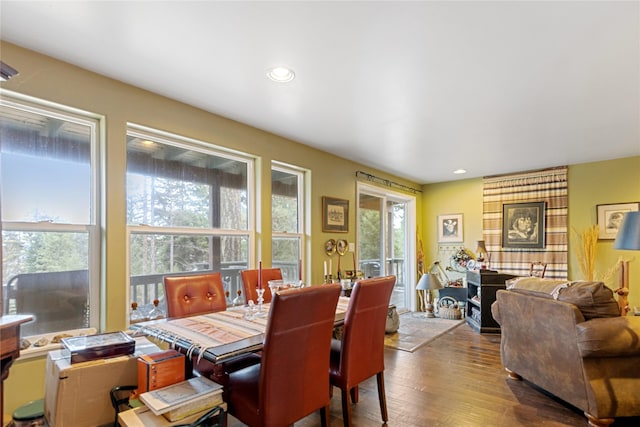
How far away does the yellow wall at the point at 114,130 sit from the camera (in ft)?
6.94

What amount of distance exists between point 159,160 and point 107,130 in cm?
51

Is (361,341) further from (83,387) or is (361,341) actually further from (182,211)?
(182,211)

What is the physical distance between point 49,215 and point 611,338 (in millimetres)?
3765

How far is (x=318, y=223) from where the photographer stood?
Answer: 434 centimetres

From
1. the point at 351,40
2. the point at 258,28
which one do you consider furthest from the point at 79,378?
the point at 351,40

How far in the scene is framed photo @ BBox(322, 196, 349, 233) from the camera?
4.43 metres

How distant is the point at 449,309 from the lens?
5.62m

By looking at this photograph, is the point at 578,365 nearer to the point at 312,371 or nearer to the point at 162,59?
the point at 312,371

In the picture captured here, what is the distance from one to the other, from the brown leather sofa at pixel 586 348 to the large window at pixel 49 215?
3.28 m

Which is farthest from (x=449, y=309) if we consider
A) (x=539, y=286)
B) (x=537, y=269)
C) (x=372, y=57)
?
(x=372, y=57)

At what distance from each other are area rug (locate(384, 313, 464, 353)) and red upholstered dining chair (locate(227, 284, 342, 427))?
7.78 ft

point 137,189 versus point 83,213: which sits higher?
point 137,189

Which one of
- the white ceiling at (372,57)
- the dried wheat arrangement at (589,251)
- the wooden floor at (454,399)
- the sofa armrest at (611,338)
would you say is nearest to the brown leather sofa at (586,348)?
the sofa armrest at (611,338)

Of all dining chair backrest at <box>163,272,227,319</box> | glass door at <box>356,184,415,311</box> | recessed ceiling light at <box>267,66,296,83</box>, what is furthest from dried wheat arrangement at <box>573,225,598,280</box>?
dining chair backrest at <box>163,272,227,319</box>
